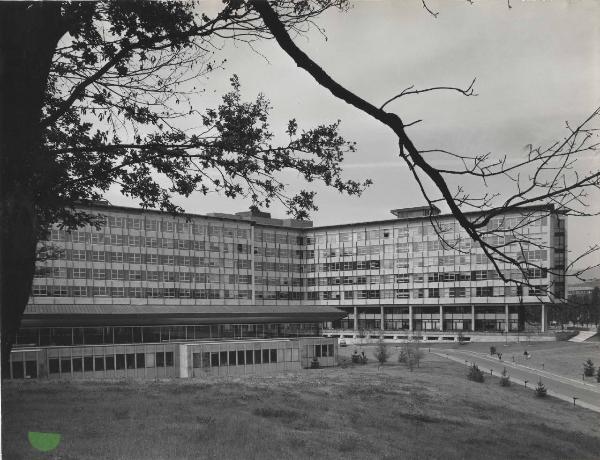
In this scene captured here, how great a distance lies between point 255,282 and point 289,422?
192 feet

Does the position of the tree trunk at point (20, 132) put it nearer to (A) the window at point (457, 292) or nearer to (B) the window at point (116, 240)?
(B) the window at point (116, 240)

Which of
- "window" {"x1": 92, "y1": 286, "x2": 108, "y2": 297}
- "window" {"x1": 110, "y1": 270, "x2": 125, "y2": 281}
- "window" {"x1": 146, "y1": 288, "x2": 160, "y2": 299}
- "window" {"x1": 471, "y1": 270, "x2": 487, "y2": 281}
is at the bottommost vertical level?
"window" {"x1": 146, "y1": 288, "x2": 160, "y2": 299}

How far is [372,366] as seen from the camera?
2030 inches

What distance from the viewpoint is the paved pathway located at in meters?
36.5

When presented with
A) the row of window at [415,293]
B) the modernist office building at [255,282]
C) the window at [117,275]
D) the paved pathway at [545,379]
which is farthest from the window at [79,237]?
the paved pathway at [545,379]

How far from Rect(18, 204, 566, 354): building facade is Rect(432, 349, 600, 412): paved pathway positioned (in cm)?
849

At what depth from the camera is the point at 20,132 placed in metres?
6.38

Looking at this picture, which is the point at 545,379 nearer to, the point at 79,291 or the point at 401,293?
the point at 401,293

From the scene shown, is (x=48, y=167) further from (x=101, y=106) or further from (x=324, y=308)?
(x=324, y=308)

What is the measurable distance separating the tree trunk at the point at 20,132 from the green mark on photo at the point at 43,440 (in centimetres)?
906

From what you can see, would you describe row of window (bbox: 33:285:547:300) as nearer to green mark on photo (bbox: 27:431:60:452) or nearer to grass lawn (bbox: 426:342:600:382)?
grass lawn (bbox: 426:342:600:382)

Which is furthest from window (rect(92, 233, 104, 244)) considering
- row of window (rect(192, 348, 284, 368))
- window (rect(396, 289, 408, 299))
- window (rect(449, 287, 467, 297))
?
window (rect(449, 287, 467, 297))

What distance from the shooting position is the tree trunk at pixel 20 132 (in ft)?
20.6

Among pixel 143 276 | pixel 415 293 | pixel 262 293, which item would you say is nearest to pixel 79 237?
pixel 143 276
